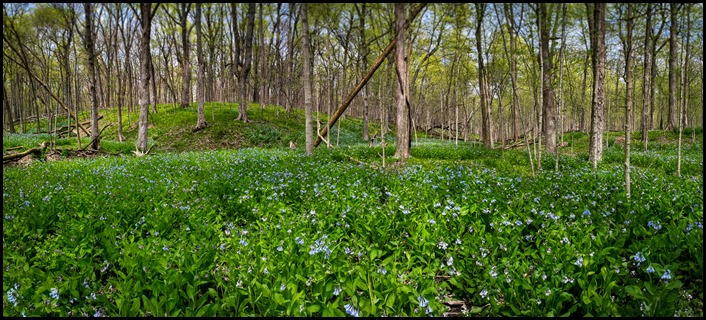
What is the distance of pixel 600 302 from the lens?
7.67 feet

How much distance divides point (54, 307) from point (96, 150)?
42.4ft

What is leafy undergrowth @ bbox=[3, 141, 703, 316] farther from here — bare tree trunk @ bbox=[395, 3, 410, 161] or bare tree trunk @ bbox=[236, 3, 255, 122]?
bare tree trunk @ bbox=[236, 3, 255, 122]

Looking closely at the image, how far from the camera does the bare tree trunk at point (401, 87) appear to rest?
10.4m

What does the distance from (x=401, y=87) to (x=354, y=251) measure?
7.79m

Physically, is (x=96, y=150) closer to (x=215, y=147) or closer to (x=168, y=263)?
(x=215, y=147)

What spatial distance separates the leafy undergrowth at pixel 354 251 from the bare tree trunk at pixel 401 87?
5286mm

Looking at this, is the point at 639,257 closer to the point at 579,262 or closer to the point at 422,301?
the point at 579,262

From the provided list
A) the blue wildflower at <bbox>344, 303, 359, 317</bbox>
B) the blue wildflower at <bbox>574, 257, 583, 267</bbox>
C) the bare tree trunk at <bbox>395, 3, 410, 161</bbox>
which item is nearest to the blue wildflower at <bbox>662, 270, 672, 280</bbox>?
the blue wildflower at <bbox>574, 257, 583, 267</bbox>

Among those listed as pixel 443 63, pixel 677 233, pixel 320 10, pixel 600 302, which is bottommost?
pixel 600 302

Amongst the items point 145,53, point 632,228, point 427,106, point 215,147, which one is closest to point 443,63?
point 427,106

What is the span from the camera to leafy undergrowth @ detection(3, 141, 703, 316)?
7.96ft

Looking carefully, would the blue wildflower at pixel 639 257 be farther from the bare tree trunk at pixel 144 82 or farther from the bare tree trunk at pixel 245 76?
the bare tree trunk at pixel 245 76

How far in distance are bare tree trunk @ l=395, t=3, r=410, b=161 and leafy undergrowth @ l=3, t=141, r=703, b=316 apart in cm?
529

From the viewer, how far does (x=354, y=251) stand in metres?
3.36
